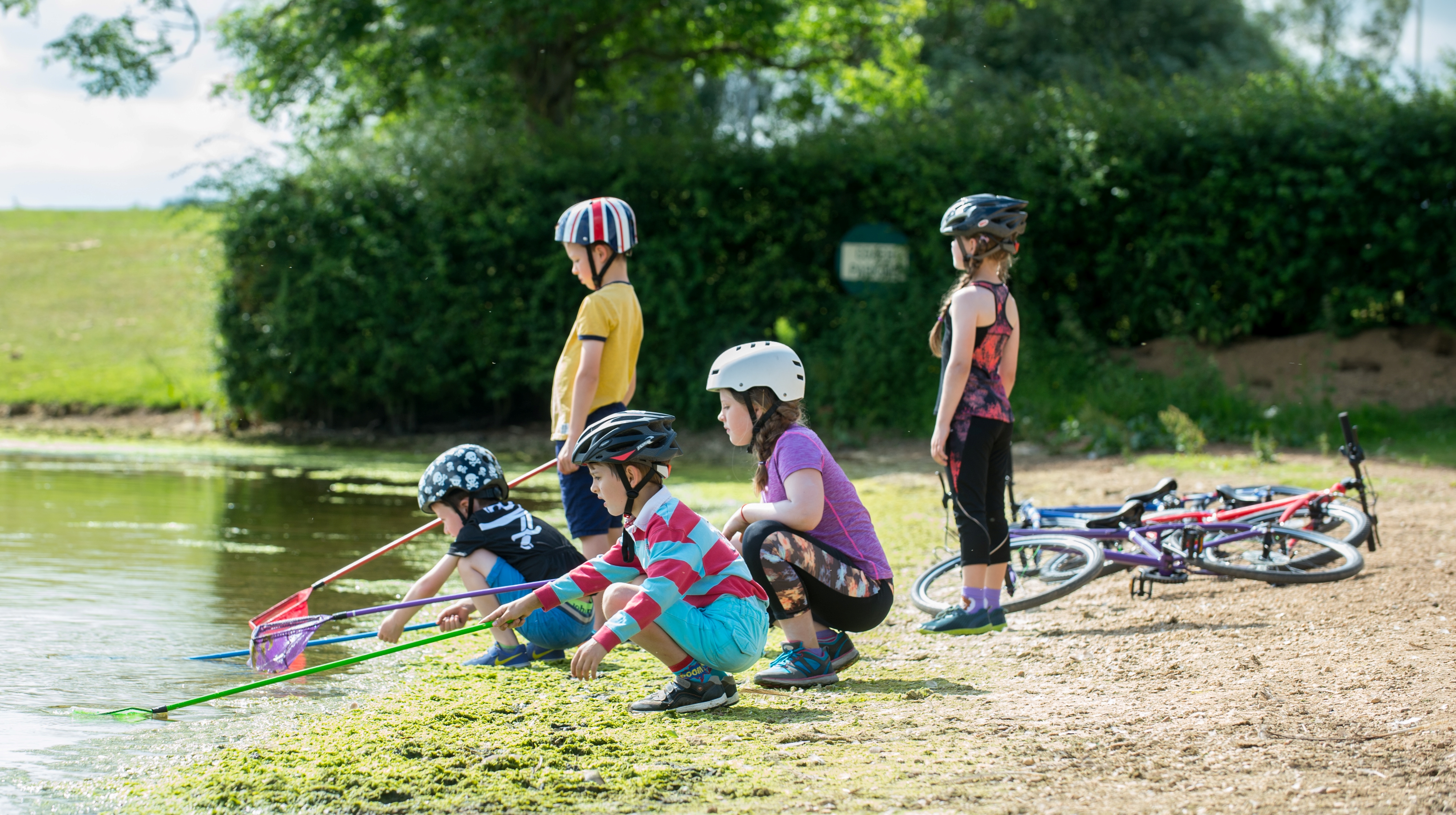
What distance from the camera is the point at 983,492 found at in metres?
5.48

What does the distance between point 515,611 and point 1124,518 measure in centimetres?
349

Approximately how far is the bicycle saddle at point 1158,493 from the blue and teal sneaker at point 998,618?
3.85 ft

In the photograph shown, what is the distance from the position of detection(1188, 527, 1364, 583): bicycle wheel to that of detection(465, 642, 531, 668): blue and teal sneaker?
320 cm

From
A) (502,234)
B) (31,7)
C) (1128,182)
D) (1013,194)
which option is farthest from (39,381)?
(1128,182)

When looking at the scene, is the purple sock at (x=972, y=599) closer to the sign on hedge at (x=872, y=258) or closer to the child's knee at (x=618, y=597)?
the child's knee at (x=618, y=597)

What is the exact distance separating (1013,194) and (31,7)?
1348cm

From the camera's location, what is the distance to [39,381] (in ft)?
60.5

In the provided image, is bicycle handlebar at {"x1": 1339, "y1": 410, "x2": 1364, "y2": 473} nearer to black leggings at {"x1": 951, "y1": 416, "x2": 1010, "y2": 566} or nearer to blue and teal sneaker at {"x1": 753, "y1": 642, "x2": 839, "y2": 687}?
black leggings at {"x1": 951, "y1": 416, "x2": 1010, "y2": 566}

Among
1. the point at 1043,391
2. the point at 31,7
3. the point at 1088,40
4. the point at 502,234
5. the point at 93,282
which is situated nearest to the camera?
the point at 1043,391

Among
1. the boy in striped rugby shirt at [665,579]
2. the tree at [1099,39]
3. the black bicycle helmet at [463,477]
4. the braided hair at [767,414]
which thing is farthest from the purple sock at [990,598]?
the tree at [1099,39]

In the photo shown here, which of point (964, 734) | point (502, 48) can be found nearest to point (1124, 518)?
point (964, 734)

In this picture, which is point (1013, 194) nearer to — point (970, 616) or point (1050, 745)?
point (970, 616)

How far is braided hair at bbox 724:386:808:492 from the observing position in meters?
4.72

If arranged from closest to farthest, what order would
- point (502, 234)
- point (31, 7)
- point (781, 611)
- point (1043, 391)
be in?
point (781, 611)
point (1043, 391)
point (502, 234)
point (31, 7)
